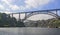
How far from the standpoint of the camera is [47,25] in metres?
39.1

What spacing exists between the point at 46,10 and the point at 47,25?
19.7ft

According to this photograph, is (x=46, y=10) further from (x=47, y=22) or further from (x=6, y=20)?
(x=6, y=20)

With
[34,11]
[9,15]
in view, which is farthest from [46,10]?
[9,15]

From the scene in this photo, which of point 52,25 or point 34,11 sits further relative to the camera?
point 52,25

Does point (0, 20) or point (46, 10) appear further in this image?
point (0, 20)

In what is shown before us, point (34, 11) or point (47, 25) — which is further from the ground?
point (34, 11)

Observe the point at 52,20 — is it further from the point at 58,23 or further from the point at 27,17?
the point at 27,17

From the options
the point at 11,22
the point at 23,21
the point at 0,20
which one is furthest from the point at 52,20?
the point at 0,20

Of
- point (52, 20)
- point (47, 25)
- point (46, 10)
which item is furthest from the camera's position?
point (47, 25)

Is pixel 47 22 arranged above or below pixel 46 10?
below

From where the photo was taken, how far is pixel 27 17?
33.9 metres

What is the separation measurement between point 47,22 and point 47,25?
165 cm

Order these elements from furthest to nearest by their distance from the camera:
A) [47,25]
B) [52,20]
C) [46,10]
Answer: [47,25] → [52,20] → [46,10]

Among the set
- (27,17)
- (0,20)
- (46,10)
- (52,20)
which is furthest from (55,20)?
(0,20)
